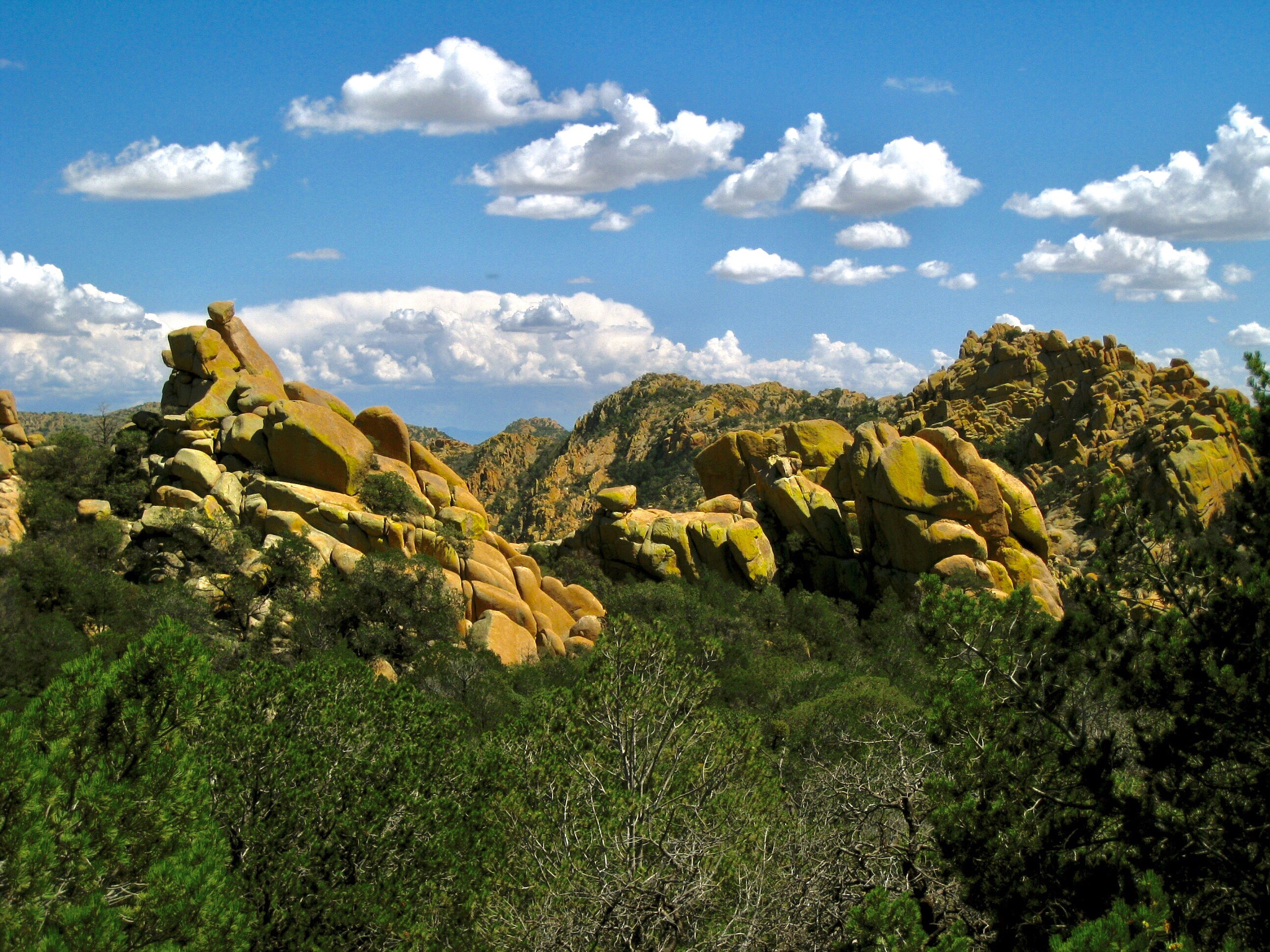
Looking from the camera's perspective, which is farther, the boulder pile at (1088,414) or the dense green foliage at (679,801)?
the boulder pile at (1088,414)

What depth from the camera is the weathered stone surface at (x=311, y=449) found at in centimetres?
→ 3994

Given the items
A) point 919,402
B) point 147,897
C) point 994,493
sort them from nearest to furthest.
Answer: point 147,897
point 994,493
point 919,402

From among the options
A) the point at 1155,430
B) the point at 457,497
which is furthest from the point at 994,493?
the point at 457,497

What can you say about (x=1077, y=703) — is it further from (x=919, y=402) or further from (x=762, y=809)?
(x=919, y=402)

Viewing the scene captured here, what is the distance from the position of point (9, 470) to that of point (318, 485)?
14071 mm

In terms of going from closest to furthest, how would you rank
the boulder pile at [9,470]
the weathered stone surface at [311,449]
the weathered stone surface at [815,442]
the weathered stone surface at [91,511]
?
1. the boulder pile at [9,470]
2. the weathered stone surface at [91,511]
3. the weathered stone surface at [311,449]
4. the weathered stone surface at [815,442]

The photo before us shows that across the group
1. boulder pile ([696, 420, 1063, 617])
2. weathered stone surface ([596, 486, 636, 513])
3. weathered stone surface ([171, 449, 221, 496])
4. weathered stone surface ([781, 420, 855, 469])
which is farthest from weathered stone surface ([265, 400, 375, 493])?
weathered stone surface ([781, 420, 855, 469])

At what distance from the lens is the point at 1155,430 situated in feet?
180

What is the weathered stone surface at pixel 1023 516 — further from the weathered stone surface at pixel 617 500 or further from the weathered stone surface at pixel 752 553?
the weathered stone surface at pixel 617 500

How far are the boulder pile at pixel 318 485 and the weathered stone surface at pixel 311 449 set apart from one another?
5 centimetres

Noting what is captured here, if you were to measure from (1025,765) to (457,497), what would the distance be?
38.5 m

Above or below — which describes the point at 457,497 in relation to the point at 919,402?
below

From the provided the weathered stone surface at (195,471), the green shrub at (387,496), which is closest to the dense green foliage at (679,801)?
the green shrub at (387,496)

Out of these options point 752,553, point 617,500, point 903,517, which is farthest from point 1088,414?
point 617,500
